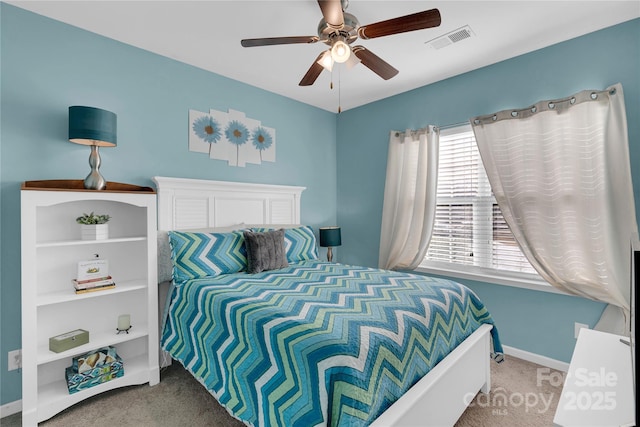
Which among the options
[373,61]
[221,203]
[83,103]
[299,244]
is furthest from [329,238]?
[83,103]

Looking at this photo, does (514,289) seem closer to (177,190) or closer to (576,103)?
(576,103)

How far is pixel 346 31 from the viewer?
1838mm

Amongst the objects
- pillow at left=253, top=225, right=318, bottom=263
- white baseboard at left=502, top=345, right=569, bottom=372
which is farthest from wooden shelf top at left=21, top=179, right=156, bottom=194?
white baseboard at left=502, top=345, right=569, bottom=372

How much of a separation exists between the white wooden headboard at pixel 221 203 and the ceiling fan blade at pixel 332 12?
Result: 1.79m

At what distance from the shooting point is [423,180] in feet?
10.7

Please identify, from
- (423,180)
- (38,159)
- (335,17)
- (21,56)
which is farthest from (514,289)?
(21,56)

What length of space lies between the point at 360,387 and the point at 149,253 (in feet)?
6.15

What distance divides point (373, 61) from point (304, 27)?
66cm

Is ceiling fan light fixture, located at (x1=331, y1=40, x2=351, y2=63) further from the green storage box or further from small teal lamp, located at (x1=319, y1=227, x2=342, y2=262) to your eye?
the green storage box

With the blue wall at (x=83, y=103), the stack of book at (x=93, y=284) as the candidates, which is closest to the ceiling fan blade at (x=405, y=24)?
the blue wall at (x=83, y=103)

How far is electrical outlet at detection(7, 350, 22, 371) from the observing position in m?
2.06

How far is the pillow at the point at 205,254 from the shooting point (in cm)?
238

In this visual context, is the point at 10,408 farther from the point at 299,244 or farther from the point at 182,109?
the point at 182,109

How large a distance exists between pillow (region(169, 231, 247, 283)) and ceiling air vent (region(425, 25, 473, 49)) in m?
2.27
